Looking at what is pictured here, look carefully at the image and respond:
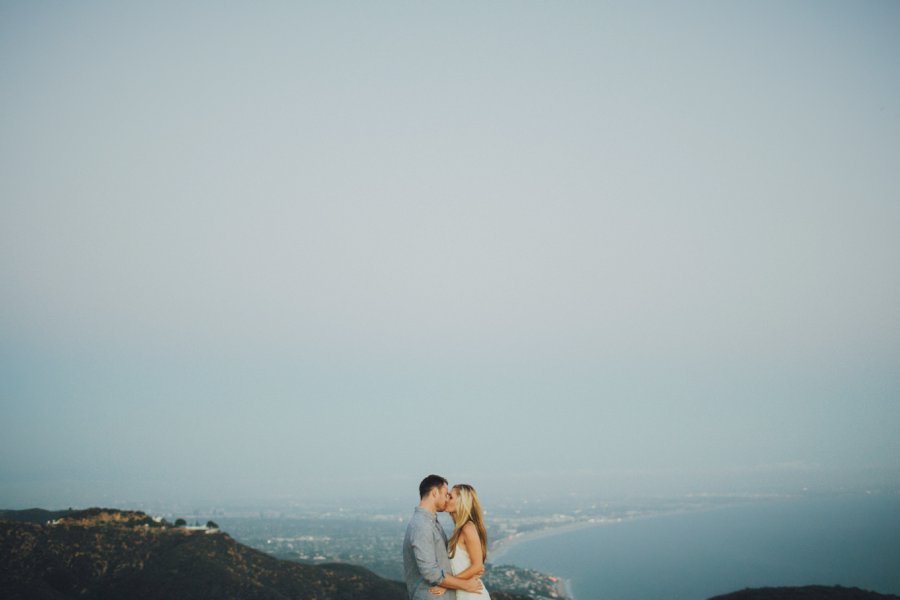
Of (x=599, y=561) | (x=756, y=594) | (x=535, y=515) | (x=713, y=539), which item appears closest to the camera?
(x=756, y=594)

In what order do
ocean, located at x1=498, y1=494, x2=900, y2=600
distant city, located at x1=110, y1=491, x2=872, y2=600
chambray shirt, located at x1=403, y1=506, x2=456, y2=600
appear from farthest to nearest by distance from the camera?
ocean, located at x1=498, y1=494, x2=900, y2=600
distant city, located at x1=110, y1=491, x2=872, y2=600
chambray shirt, located at x1=403, y1=506, x2=456, y2=600

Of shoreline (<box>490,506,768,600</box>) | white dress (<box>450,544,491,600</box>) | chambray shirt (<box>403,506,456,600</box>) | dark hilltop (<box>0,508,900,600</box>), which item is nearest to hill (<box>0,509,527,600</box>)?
dark hilltop (<box>0,508,900,600</box>)

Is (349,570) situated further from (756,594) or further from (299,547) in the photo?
(299,547)

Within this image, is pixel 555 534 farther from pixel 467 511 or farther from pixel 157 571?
pixel 467 511

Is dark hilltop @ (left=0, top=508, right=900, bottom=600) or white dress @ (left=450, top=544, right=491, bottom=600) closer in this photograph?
white dress @ (left=450, top=544, right=491, bottom=600)

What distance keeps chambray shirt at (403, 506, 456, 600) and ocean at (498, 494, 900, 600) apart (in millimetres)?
76254

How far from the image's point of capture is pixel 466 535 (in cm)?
743

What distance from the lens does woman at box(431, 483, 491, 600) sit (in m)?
7.34

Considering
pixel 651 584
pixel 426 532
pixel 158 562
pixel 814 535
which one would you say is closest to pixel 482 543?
pixel 426 532

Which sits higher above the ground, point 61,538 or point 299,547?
point 61,538

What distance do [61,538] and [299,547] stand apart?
69411mm

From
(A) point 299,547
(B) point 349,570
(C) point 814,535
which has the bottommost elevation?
(C) point 814,535

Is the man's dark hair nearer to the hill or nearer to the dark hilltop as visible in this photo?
the dark hilltop

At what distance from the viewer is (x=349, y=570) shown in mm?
43031
